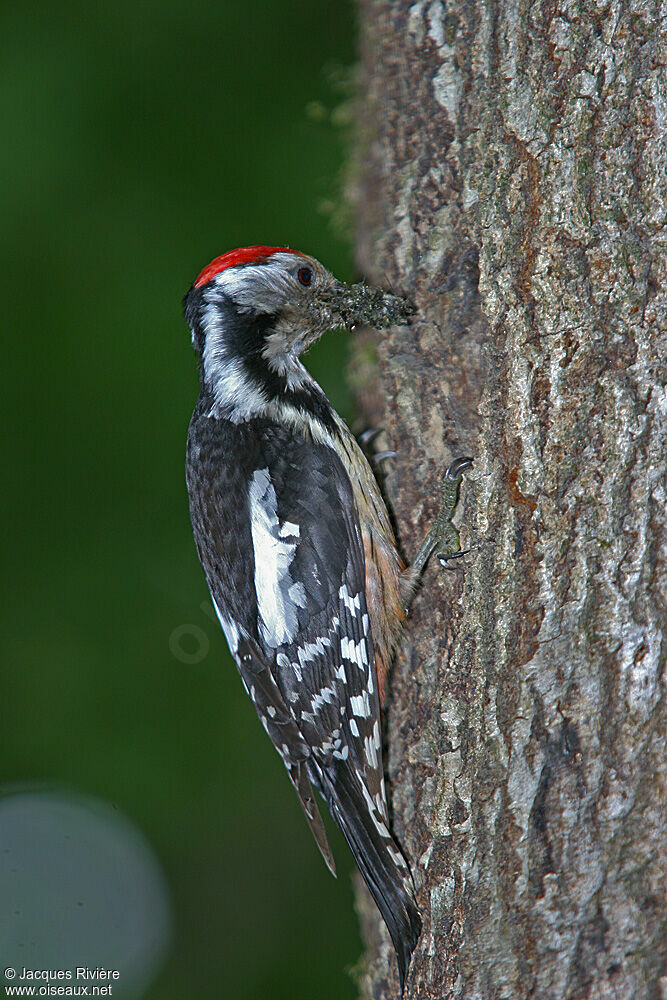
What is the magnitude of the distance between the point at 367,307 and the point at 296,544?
61 centimetres

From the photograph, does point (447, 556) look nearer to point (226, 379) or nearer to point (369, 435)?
point (369, 435)

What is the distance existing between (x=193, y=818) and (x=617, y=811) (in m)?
2.16

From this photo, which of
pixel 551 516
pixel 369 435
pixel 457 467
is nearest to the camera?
pixel 551 516

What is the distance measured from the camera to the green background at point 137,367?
8.13ft

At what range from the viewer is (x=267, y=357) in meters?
1.99

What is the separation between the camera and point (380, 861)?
64.1 inches

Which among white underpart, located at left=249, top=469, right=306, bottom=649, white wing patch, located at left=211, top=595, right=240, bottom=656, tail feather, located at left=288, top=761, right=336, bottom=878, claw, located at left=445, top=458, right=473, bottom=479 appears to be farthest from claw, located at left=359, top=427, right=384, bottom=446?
tail feather, located at left=288, top=761, right=336, bottom=878

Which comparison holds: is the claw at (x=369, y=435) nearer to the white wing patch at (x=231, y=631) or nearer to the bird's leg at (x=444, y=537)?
the bird's leg at (x=444, y=537)

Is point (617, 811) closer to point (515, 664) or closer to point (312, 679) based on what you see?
point (515, 664)

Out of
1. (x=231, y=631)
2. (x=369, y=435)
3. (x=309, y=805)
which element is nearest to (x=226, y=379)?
(x=369, y=435)

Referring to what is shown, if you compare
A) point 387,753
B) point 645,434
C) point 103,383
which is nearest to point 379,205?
point 645,434

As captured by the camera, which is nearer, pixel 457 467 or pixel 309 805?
pixel 457 467

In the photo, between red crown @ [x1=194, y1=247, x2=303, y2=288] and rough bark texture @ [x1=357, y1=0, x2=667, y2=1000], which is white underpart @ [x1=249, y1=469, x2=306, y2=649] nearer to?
rough bark texture @ [x1=357, y1=0, x2=667, y2=1000]

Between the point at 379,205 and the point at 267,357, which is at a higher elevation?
the point at 379,205
